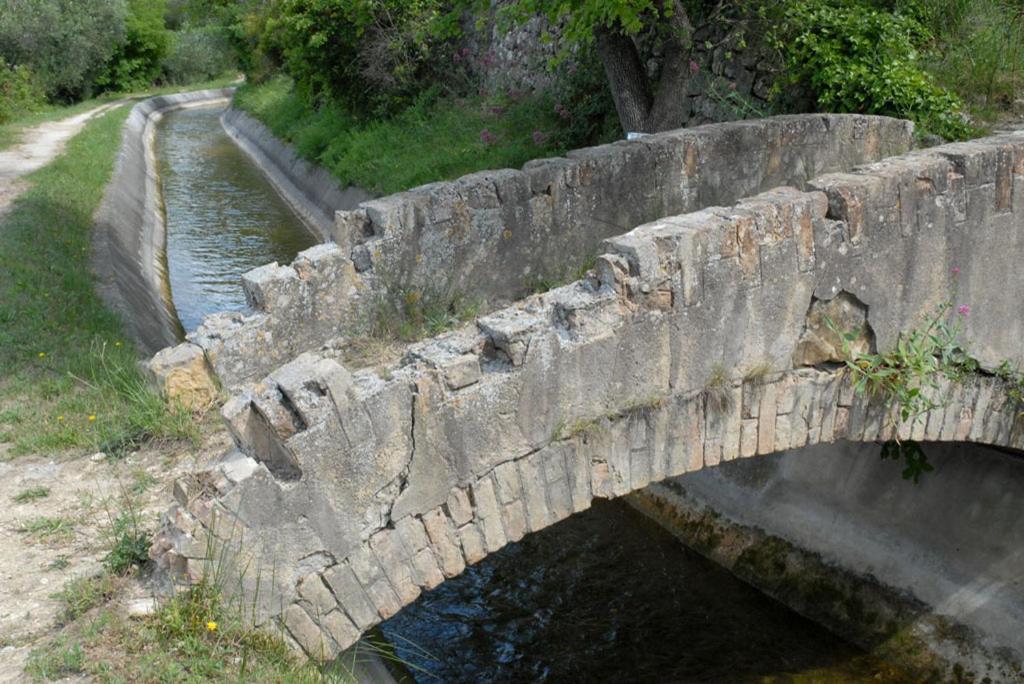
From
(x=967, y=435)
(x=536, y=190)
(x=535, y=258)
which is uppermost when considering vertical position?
(x=536, y=190)

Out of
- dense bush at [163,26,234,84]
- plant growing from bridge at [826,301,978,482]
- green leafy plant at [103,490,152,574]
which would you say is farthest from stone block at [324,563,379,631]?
dense bush at [163,26,234,84]

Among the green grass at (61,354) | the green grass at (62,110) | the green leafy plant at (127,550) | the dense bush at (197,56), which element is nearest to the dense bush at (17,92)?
the green grass at (62,110)

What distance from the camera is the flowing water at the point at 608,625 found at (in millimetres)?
7168

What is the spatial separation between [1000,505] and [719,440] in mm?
3635

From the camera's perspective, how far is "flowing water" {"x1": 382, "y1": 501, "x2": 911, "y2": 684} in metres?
7.17

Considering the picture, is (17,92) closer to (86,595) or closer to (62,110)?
(62,110)

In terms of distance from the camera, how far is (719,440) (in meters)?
5.09

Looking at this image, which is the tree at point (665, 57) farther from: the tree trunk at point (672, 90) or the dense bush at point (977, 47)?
the dense bush at point (977, 47)

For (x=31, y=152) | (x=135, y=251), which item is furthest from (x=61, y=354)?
(x=31, y=152)

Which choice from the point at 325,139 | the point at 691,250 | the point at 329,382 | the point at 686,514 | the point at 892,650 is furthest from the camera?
the point at 325,139

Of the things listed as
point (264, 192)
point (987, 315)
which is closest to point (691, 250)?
point (987, 315)

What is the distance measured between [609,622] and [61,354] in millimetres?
4680

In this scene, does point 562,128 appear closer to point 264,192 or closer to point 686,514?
point 686,514

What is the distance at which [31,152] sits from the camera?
21.1m
